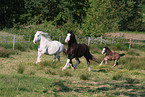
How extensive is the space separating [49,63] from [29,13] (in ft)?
83.5

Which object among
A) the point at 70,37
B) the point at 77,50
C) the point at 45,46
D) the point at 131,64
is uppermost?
the point at 70,37

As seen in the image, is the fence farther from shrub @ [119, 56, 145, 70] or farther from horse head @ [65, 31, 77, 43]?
horse head @ [65, 31, 77, 43]

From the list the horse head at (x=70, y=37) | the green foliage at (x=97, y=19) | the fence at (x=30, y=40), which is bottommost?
the fence at (x=30, y=40)

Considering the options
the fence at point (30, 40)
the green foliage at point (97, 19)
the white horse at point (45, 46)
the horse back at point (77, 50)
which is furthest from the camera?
the green foliage at point (97, 19)

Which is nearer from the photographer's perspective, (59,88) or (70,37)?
(59,88)

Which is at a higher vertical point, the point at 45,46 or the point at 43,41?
the point at 43,41

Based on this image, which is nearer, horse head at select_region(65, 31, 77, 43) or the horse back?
horse head at select_region(65, 31, 77, 43)

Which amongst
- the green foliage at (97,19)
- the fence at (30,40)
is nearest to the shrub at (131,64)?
the fence at (30,40)

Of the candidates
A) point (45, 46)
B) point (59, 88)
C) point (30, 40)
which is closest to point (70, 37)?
point (45, 46)

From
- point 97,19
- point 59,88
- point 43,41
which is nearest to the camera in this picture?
point 59,88

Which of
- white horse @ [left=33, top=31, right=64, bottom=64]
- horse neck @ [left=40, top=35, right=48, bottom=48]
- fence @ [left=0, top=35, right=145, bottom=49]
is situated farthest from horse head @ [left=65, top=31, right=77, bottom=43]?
fence @ [left=0, top=35, right=145, bottom=49]

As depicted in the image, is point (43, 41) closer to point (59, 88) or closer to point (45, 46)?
point (45, 46)

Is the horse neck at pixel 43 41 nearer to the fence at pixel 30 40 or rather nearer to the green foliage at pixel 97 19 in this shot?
the fence at pixel 30 40

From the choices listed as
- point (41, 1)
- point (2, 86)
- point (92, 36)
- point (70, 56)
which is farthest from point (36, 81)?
point (41, 1)
